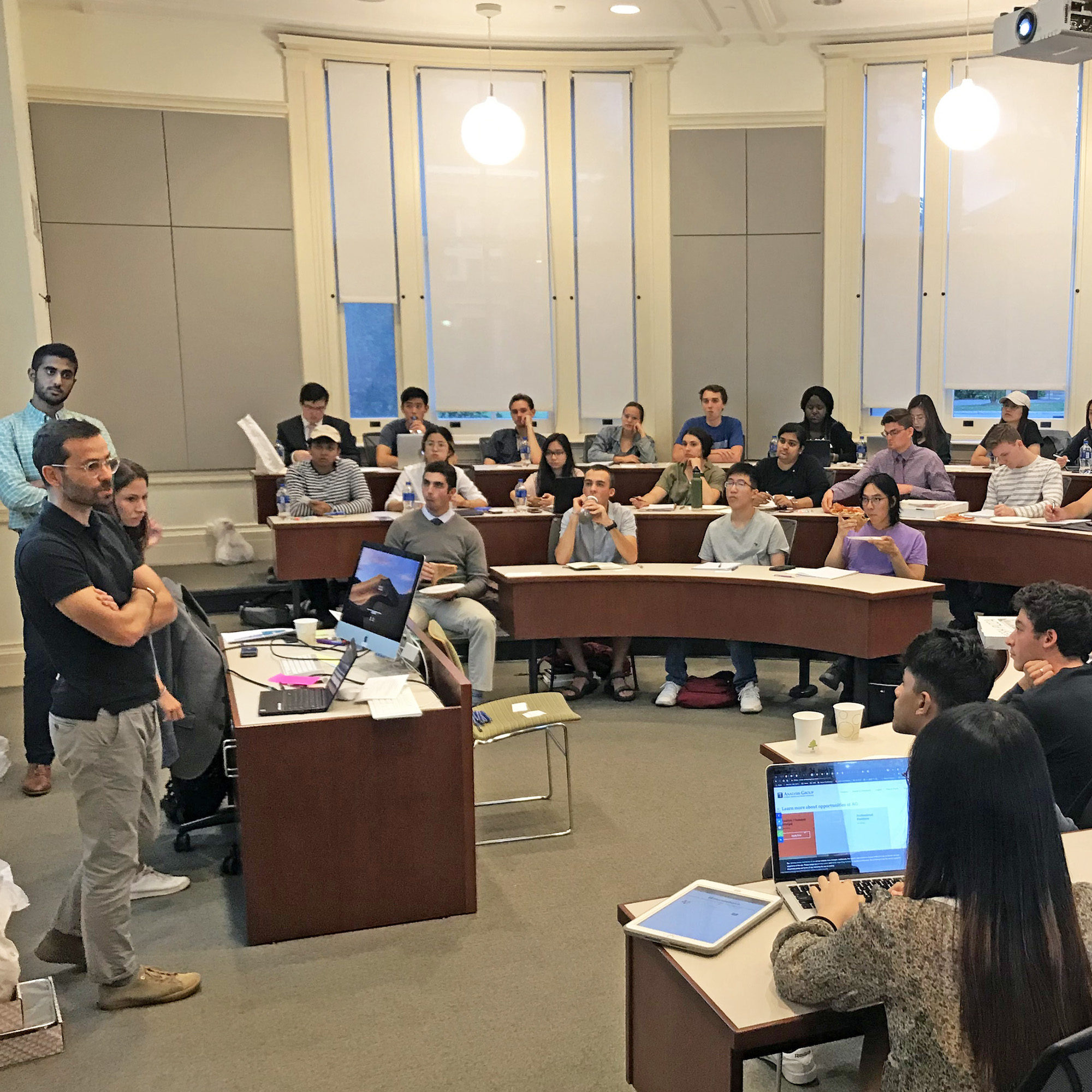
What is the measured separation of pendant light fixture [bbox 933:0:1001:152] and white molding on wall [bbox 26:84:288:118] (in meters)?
4.81

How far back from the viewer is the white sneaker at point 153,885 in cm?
347

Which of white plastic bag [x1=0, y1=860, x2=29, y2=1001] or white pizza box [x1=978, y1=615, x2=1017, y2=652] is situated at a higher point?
white pizza box [x1=978, y1=615, x2=1017, y2=652]

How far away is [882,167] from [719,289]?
5.54 feet

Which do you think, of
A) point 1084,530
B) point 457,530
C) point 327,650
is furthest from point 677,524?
point 327,650

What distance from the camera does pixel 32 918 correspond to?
335 centimetres

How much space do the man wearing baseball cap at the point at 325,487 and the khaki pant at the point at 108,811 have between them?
368 centimetres

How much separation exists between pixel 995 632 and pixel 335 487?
163 inches

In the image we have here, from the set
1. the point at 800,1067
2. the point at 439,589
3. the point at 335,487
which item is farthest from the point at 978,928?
the point at 335,487

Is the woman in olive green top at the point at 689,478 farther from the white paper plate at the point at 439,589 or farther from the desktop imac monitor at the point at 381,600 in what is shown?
the desktop imac monitor at the point at 381,600

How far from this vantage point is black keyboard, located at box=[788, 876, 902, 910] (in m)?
2.04

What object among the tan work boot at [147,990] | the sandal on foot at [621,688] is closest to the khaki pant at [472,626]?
the sandal on foot at [621,688]

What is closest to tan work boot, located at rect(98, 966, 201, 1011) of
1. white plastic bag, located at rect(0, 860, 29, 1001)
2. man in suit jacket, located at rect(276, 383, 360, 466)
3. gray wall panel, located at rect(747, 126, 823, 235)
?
white plastic bag, located at rect(0, 860, 29, 1001)

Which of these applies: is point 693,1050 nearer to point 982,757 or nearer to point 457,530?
point 982,757

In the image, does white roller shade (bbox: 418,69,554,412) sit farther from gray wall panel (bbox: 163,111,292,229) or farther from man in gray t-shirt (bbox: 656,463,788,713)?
man in gray t-shirt (bbox: 656,463,788,713)
